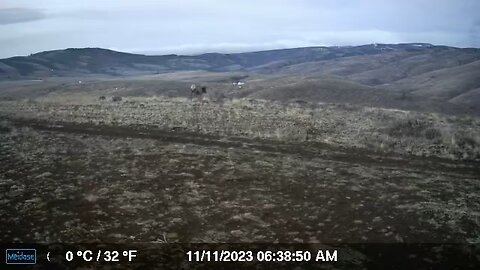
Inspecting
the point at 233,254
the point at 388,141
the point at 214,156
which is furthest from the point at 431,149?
the point at 233,254

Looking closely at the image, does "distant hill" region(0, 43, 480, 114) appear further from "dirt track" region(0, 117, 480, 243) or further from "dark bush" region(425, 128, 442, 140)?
"dirt track" region(0, 117, 480, 243)

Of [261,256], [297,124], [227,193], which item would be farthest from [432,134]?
[261,256]

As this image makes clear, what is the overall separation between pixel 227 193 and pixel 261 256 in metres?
3.18

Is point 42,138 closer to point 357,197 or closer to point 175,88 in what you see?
point 357,197

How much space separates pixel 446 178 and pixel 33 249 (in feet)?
34.2

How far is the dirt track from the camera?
820 cm

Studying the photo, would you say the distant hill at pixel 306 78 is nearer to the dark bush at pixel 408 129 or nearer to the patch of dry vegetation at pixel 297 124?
the patch of dry vegetation at pixel 297 124

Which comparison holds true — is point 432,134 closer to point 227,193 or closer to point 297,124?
point 297,124

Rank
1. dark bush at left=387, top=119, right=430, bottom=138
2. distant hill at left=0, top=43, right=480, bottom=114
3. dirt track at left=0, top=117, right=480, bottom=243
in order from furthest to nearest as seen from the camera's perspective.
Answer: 1. distant hill at left=0, top=43, right=480, bottom=114
2. dark bush at left=387, top=119, right=430, bottom=138
3. dirt track at left=0, top=117, right=480, bottom=243

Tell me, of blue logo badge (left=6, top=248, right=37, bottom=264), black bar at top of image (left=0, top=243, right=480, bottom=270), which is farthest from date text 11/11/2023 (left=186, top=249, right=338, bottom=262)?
blue logo badge (left=6, top=248, right=37, bottom=264)

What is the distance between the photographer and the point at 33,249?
23.7 ft

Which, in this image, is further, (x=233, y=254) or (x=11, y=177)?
(x=11, y=177)

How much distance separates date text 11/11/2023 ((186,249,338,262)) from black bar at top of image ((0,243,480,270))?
3 centimetres

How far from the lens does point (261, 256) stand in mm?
7277
